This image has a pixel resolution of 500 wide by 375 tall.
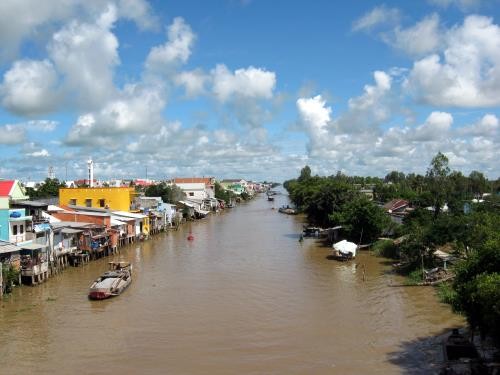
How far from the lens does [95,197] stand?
174 ft

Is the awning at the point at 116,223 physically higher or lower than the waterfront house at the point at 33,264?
higher

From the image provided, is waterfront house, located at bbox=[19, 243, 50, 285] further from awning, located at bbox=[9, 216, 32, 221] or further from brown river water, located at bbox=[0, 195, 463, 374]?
awning, located at bbox=[9, 216, 32, 221]

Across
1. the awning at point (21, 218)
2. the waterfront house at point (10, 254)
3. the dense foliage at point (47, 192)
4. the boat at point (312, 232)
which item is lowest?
the boat at point (312, 232)

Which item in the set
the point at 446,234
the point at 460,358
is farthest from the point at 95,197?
the point at 460,358


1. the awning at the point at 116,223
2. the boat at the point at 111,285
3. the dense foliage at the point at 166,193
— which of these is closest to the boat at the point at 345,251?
the boat at the point at 111,285

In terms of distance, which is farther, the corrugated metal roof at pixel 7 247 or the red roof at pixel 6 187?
the red roof at pixel 6 187

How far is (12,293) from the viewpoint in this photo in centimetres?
2681

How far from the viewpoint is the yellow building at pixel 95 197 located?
2080 inches

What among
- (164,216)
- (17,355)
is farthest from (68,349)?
(164,216)

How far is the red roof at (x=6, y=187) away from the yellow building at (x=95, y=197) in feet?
67.6

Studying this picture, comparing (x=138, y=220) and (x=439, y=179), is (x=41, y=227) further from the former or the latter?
(x=439, y=179)

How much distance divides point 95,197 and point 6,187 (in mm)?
21435

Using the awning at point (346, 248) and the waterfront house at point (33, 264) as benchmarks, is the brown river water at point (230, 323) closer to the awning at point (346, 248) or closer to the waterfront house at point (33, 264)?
the waterfront house at point (33, 264)

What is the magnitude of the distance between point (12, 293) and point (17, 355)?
9.71 meters
